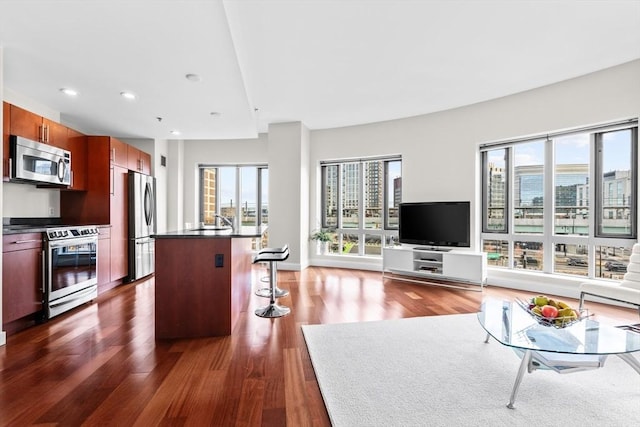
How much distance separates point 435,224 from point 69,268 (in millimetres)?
4778

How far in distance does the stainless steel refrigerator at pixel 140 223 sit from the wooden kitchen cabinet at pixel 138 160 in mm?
152

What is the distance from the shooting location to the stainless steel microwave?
10.6 feet

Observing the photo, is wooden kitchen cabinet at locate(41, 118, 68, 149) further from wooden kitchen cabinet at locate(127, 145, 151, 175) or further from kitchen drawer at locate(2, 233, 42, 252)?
kitchen drawer at locate(2, 233, 42, 252)

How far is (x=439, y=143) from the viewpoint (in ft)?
17.2

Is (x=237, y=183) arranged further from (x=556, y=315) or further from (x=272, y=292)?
(x=556, y=315)

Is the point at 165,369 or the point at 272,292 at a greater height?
the point at 272,292

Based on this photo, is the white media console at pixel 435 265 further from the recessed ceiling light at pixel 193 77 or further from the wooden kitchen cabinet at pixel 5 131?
the wooden kitchen cabinet at pixel 5 131

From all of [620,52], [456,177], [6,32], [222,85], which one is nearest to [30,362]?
[6,32]

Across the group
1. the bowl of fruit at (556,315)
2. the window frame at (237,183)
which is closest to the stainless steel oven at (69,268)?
the window frame at (237,183)

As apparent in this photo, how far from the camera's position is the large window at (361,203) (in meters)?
5.98

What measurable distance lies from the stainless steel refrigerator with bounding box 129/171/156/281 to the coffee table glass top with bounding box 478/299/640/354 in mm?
4819

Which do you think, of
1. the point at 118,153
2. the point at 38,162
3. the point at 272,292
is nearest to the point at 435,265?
the point at 272,292

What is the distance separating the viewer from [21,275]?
2906 mm

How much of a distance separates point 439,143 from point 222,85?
351 centimetres
